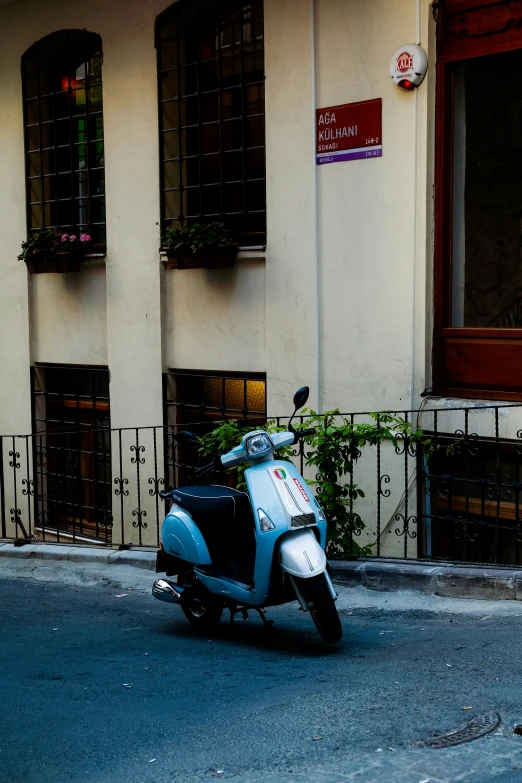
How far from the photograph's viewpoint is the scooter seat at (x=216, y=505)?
675 centimetres

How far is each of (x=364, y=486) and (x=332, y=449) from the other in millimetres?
1485

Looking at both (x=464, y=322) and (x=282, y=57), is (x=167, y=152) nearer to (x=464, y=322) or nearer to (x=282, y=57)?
(x=282, y=57)

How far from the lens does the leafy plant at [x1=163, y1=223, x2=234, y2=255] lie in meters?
10.7

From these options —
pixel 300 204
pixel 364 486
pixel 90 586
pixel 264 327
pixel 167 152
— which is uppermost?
pixel 167 152

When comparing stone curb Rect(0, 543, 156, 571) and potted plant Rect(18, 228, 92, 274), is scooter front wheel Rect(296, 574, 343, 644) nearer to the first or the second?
stone curb Rect(0, 543, 156, 571)

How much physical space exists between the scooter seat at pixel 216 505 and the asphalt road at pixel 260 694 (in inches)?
30.9

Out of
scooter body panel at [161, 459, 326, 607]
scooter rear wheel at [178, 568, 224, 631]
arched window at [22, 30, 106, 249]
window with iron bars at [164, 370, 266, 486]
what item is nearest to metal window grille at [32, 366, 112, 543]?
window with iron bars at [164, 370, 266, 486]

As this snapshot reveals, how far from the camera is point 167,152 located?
11.8 meters

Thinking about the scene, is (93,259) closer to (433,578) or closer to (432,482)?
(432,482)

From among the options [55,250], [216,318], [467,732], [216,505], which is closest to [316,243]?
[216,318]

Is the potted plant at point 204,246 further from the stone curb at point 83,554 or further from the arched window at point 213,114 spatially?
the stone curb at point 83,554

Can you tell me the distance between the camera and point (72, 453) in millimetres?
13359

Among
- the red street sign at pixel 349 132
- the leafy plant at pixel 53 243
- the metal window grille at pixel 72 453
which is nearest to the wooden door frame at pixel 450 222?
the red street sign at pixel 349 132

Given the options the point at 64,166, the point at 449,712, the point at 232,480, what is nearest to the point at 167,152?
the point at 64,166
